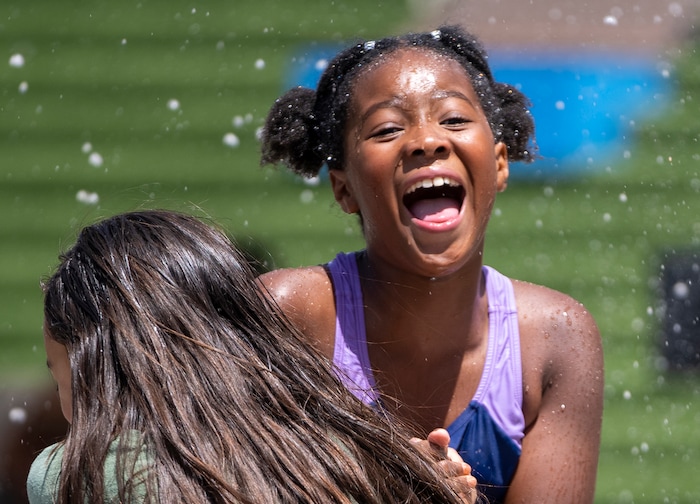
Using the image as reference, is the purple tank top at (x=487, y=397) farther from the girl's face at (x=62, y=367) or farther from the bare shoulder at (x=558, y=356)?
the girl's face at (x=62, y=367)

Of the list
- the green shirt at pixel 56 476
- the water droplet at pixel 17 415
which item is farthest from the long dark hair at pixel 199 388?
the water droplet at pixel 17 415

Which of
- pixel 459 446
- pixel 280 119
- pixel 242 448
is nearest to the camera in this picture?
pixel 242 448

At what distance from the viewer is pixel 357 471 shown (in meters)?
1.60

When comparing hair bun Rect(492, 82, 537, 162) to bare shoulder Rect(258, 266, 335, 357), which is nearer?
bare shoulder Rect(258, 266, 335, 357)

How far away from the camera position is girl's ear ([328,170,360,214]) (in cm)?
259

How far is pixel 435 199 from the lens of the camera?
8.05 ft

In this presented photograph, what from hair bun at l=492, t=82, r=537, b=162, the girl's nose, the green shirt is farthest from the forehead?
the green shirt

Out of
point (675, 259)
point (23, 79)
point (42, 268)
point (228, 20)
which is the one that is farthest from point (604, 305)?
point (23, 79)

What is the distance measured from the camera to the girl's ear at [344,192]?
2592 millimetres

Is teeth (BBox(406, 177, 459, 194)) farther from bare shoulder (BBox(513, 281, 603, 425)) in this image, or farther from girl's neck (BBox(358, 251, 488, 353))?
bare shoulder (BBox(513, 281, 603, 425))

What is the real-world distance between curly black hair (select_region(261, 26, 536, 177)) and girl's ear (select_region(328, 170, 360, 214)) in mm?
25

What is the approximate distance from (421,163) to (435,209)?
0.12m

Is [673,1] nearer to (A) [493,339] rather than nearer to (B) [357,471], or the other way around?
(A) [493,339]

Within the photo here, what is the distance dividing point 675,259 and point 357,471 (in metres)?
2.63
